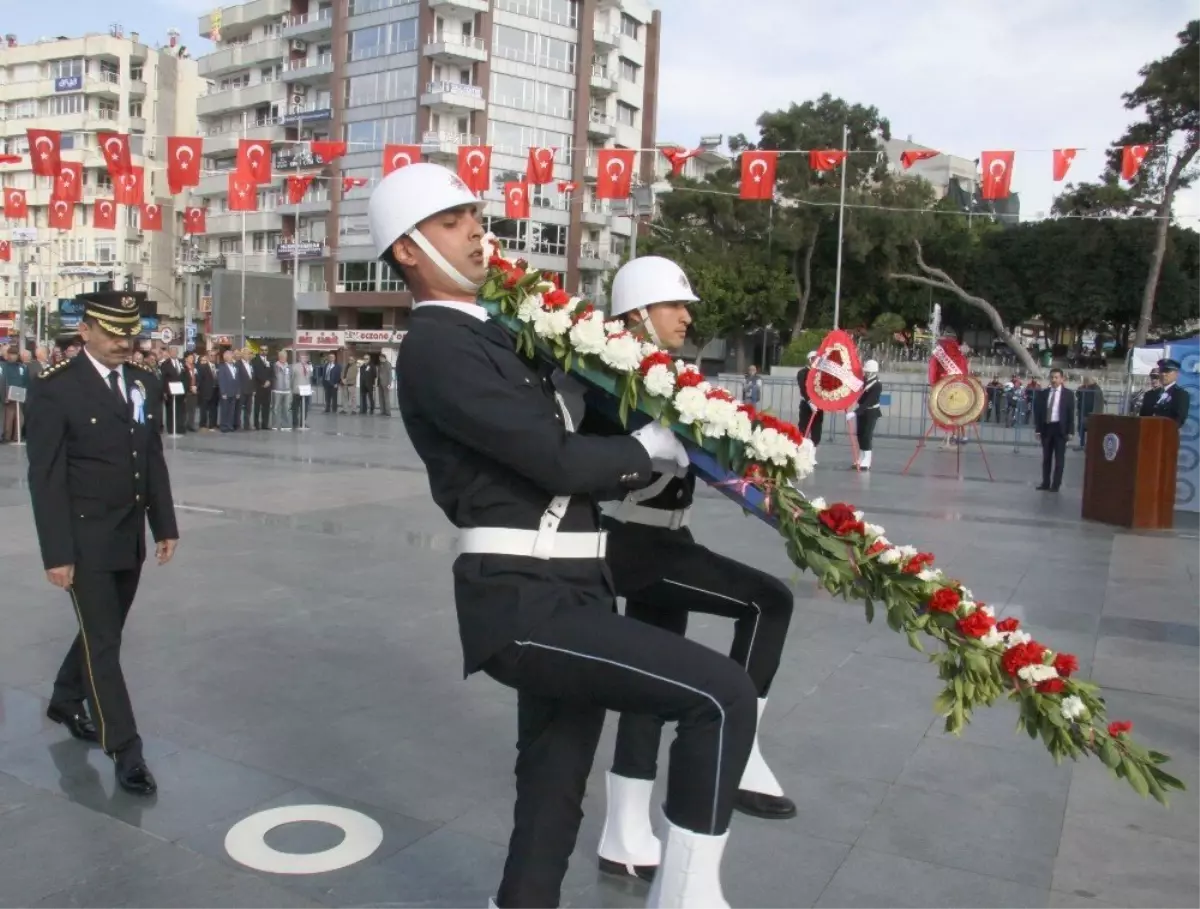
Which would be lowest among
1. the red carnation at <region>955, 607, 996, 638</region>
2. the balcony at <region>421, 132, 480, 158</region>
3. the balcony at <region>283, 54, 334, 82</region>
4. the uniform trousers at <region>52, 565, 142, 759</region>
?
the uniform trousers at <region>52, 565, 142, 759</region>

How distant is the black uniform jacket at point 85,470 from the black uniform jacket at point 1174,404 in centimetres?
1122

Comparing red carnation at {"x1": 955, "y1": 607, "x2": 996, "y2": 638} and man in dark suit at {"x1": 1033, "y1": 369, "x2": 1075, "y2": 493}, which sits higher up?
red carnation at {"x1": 955, "y1": 607, "x2": 996, "y2": 638}

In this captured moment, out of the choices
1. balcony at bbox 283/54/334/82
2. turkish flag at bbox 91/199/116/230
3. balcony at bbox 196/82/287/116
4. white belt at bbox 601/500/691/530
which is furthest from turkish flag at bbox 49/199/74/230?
balcony at bbox 196/82/287/116

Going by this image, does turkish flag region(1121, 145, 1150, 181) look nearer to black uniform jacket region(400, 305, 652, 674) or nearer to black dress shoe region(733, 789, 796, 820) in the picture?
black dress shoe region(733, 789, 796, 820)

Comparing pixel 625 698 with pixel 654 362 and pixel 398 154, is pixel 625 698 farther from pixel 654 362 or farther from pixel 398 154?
pixel 398 154

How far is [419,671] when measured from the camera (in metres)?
5.33

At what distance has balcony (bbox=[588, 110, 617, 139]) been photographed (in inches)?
2411

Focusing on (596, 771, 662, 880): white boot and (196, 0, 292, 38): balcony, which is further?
(196, 0, 292, 38): balcony

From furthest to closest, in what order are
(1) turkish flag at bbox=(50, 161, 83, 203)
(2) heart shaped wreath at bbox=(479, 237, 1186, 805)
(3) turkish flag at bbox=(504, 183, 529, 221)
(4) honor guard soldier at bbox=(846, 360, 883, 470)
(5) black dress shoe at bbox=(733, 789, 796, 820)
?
(3) turkish flag at bbox=(504, 183, 529, 221) < (1) turkish flag at bbox=(50, 161, 83, 203) < (4) honor guard soldier at bbox=(846, 360, 883, 470) < (5) black dress shoe at bbox=(733, 789, 796, 820) < (2) heart shaped wreath at bbox=(479, 237, 1186, 805)

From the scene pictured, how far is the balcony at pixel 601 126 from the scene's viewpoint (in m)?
61.2

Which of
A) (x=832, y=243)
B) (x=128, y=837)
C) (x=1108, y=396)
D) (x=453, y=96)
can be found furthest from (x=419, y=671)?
(x=453, y=96)

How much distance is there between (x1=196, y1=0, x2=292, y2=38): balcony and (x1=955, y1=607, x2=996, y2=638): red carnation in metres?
67.9

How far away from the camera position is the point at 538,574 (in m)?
2.39

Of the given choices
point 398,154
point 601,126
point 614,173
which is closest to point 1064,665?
point 398,154
